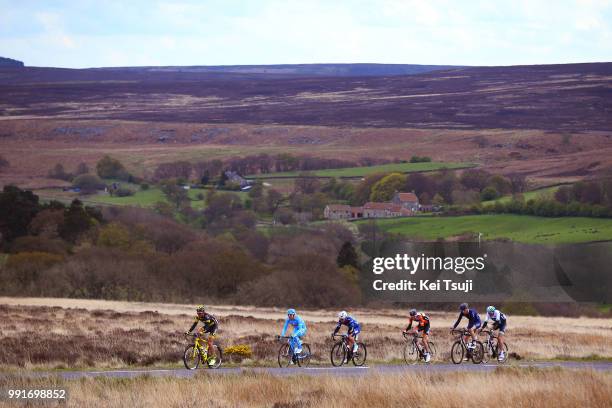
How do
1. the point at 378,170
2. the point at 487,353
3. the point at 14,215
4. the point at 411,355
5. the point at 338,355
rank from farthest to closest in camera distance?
1. the point at 378,170
2. the point at 14,215
3. the point at 487,353
4. the point at 411,355
5. the point at 338,355

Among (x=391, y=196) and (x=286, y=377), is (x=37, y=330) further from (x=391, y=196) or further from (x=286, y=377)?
(x=391, y=196)

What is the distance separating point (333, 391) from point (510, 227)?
97.4 metres

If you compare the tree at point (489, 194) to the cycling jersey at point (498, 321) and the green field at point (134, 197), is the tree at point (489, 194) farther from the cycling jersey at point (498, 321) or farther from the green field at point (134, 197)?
the cycling jersey at point (498, 321)

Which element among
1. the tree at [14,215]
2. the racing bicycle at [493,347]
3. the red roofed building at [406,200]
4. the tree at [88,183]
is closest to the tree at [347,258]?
the tree at [14,215]

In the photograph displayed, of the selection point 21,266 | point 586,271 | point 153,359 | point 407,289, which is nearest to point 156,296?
point 21,266

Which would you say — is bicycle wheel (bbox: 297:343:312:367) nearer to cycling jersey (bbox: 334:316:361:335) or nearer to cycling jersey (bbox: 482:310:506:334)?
cycling jersey (bbox: 334:316:361:335)

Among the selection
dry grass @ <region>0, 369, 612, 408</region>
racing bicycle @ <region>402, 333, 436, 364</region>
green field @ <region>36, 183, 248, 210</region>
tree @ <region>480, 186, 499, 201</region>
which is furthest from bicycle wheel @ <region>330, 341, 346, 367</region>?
tree @ <region>480, 186, 499, 201</region>

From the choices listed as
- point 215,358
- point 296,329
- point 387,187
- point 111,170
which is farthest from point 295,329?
point 111,170

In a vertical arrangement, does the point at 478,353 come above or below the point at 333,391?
below

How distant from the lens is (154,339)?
33062 mm

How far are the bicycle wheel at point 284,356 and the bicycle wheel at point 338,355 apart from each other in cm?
116

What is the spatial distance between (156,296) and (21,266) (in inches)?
352

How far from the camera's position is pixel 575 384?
21156mm

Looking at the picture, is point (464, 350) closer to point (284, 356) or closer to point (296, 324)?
point (284, 356)
